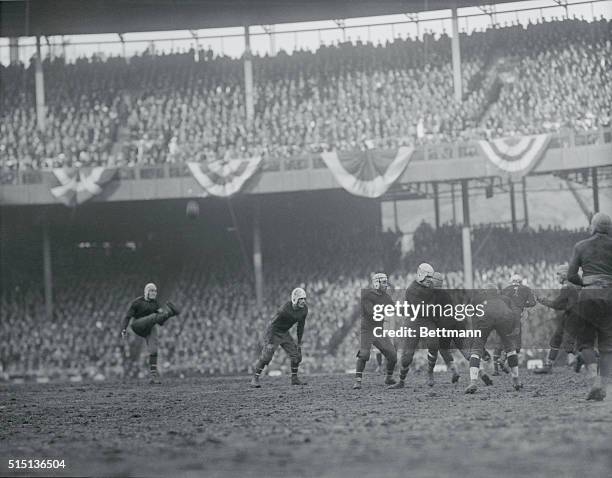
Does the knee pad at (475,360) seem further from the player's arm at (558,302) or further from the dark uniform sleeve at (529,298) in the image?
the dark uniform sleeve at (529,298)

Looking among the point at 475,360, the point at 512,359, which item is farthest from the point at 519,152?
the point at 475,360

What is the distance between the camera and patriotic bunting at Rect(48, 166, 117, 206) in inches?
1460

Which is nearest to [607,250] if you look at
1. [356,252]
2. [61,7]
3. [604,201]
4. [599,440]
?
[599,440]

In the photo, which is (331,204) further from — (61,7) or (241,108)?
(61,7)

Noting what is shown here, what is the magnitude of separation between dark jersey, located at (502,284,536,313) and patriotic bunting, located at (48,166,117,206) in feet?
71.8

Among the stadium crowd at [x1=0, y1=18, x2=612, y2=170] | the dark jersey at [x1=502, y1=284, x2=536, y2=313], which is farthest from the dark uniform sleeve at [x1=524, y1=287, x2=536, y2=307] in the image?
the stadium crowd at [x1=0, y1=18, x2=612, y2=170]

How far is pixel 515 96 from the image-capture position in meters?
37.9

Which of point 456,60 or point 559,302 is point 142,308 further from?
point 456,60

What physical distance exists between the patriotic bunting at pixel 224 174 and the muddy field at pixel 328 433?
18.7 metres

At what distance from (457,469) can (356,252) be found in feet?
97.5

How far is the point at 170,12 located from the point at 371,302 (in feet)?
92.8

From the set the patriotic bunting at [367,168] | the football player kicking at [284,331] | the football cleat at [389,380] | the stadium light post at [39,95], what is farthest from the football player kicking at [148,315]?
the stadium light post at [39,95]

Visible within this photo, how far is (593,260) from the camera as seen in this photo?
12.2 meters

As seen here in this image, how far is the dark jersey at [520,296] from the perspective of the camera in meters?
18.2
